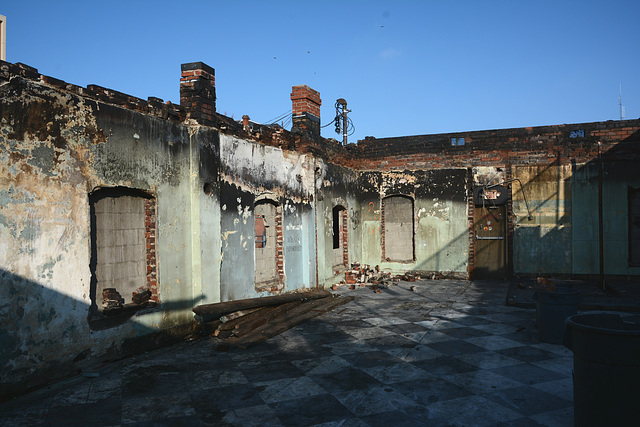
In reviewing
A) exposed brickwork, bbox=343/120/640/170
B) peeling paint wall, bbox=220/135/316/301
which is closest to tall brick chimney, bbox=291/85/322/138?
peeling paint wall, bbox=220/135/316/301

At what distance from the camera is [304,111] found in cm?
1085

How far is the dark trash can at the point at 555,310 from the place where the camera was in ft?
20.4

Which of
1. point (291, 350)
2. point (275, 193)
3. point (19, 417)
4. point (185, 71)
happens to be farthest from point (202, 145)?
point (19, 417)

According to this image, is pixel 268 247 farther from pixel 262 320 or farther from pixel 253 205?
pixel 262 320

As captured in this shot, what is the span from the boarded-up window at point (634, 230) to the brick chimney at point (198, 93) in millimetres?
10825

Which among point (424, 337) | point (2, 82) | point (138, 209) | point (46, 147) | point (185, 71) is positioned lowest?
point (424, 337)

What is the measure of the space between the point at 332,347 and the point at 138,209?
353cm

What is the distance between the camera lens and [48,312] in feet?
16.7

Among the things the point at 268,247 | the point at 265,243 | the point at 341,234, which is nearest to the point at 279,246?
the point at 268,247

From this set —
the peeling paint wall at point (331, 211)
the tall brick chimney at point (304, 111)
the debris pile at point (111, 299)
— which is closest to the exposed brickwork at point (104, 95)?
the debris pile at point (111, 299)

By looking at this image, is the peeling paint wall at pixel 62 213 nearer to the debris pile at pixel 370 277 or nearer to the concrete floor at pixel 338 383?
the concrete floor at pixel 338 383

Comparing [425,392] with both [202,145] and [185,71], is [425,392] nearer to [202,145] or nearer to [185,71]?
[202,145]

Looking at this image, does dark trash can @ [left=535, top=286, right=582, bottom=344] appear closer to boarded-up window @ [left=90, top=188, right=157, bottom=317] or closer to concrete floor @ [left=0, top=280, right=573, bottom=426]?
concrete floor @ [left=0, top=280, right=573, bottom=426]

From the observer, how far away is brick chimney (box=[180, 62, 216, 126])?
740 centimetres
